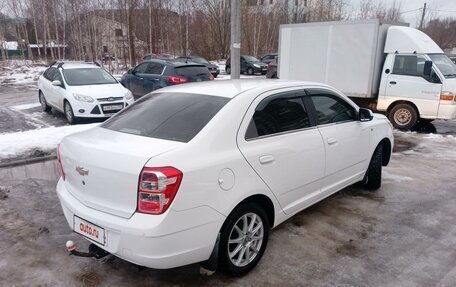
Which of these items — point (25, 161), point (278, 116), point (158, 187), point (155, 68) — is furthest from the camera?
point (155, 68)

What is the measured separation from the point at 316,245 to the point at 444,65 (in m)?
7.96

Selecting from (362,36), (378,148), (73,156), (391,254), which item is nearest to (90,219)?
(73,156)

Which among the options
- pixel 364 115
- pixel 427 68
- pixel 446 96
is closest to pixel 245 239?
pixel 364 115

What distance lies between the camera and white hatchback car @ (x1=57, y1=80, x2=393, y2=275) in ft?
8.19

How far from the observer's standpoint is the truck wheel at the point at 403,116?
953 cm

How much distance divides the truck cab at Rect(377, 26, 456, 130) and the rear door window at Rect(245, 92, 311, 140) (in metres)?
6.81

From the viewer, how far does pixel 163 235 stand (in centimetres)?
246

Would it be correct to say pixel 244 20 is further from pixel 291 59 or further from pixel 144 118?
pixel 144 118

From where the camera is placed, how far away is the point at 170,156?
8.31 ft

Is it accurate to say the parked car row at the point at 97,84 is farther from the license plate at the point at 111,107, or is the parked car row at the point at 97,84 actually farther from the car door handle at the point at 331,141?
the car door handle at the point at 331,141

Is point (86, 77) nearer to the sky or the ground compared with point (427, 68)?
nearer to the ground

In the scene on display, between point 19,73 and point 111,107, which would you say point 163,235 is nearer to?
point 111,107

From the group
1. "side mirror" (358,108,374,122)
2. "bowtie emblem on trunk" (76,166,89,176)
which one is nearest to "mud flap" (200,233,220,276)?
"bowtie emblem on trunk" (76,166,89,176)

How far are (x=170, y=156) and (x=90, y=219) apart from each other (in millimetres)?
832
